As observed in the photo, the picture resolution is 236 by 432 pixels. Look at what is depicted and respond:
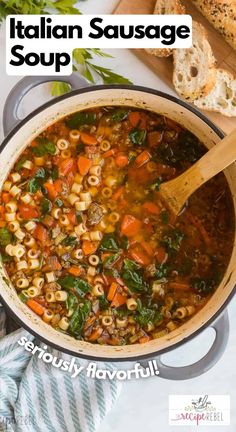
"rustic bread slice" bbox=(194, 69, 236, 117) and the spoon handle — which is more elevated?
"rustic bread slice" bbox=(194, 69, 236, 117)

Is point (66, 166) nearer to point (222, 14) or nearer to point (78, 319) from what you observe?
point (78, 319)

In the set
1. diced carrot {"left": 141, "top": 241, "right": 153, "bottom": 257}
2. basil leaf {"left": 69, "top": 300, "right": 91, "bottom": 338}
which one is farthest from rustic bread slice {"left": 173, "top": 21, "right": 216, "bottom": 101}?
basil leaf {"left": 69, "top": 300, "right": 91, "bottom": 338}

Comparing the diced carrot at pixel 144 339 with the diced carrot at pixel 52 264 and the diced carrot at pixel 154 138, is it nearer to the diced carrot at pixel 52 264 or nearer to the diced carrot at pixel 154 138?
the diced carrot at pixel 52 264

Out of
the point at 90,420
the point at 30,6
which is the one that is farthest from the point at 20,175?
the point at 90,420

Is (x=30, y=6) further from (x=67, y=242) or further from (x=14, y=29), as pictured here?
(x=67, y=242)

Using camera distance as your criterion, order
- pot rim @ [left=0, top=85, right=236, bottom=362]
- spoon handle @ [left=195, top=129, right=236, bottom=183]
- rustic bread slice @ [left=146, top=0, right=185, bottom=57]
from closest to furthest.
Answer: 1. spoon handle @ [left=195, top=129, right=236, bottom=183]
2. pot rim @ [left=0, top=85, right=236, bottom=362]
3. rustic bread slice @ [left=146, top=0, right=185, bottom=57]

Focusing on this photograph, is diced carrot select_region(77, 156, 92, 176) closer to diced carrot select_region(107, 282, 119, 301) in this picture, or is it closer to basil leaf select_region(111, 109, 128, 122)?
basil leaf select_region(111, 109, 128, 122)

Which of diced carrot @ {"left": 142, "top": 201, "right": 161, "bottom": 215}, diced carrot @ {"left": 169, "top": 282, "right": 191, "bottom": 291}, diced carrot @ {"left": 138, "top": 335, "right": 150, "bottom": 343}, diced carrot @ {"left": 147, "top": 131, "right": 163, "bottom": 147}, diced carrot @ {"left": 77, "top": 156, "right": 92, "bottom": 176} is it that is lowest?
diced carrot @ {"left": 138, "top": 335, "right": 150, "bottom": 343}
